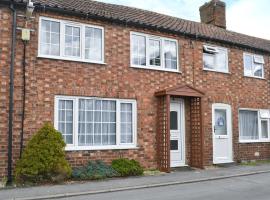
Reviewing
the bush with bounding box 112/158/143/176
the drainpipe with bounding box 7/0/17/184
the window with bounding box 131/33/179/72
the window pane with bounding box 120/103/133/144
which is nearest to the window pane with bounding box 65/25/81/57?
the drainpipe with bounding box 7/0/17/184

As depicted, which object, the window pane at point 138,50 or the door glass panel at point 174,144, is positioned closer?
the window pane at point 138,50

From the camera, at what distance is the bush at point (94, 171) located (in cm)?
1140

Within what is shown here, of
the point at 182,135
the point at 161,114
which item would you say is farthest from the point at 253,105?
the point at 161,114

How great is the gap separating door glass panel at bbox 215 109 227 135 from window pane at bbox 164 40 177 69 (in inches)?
115

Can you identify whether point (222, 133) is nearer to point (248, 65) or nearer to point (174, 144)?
point (174, 144)

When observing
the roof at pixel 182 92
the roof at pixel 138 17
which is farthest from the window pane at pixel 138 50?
the roof at pixel 182 92

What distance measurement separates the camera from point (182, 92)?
14055 millimetres

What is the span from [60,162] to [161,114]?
14.7 feet

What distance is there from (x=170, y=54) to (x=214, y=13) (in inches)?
269

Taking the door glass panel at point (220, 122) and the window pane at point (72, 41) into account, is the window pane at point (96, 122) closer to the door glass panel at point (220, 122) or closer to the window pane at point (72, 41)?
the window pane at point (72, 41)

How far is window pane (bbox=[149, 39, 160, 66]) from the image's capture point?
14250mm

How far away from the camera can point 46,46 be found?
12.1 meters

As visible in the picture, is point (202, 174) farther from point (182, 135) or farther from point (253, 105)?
point (253, 105)

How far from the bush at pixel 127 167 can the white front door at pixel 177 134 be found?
2.14 metres
